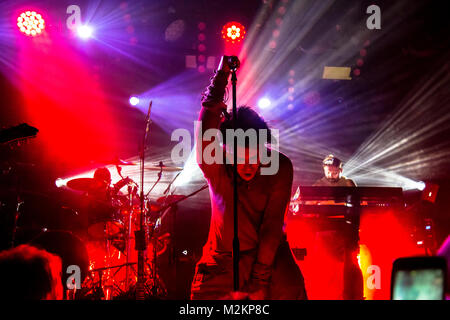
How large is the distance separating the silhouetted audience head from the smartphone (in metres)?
1.21

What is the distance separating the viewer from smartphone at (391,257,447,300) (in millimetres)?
1279

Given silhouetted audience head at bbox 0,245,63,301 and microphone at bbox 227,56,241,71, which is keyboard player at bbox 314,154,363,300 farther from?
silhouetted audience head at bbox 0,245,63,301

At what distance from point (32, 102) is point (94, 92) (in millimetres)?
1153

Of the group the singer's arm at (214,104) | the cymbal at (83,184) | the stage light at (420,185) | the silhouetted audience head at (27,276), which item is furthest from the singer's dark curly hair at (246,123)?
the stage light at (420,185)

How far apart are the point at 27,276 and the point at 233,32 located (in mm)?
6123

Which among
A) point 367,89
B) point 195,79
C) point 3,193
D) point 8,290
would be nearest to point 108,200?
point 3,193

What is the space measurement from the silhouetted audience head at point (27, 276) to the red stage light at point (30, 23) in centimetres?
604

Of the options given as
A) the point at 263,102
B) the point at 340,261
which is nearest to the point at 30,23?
the point at 263,102

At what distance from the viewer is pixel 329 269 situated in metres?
4.70

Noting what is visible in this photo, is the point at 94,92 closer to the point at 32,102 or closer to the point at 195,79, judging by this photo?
the point at 32,102

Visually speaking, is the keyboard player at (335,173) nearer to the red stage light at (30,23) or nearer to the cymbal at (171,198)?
the cymbal at (171,198)

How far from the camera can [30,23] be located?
6.25 m

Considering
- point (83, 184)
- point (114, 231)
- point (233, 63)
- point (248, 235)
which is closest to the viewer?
point (233, 63)

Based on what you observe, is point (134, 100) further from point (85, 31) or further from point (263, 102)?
point (263, 102)
